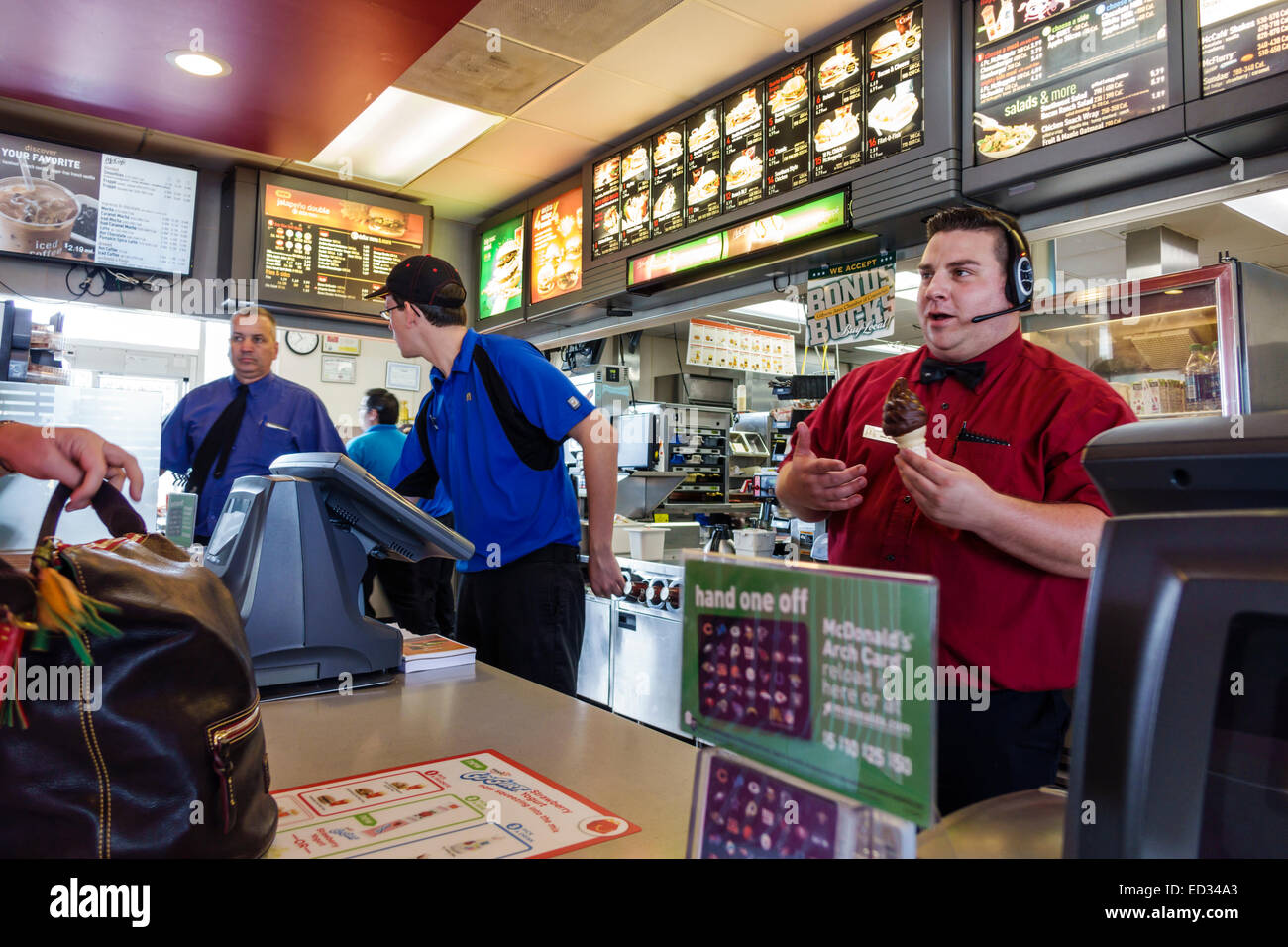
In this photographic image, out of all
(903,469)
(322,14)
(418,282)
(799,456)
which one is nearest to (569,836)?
(903,469)

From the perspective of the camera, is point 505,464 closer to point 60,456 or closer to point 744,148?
point 60,456

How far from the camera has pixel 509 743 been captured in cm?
120

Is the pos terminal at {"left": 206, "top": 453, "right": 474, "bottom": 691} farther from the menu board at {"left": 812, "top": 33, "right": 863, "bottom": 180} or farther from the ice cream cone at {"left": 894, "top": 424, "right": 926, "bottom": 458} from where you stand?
the menu board at {"left": 812, "top": 33, "right": 863, "bottom": 180}

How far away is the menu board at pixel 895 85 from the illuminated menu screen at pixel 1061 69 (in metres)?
0.25

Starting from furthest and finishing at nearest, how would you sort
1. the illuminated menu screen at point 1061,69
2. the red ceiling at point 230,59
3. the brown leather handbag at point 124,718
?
1. the red ceiling at point 230,59
2. the illuminated menu screen at point 1061,69
3. the brown leather handbag at point 124,718

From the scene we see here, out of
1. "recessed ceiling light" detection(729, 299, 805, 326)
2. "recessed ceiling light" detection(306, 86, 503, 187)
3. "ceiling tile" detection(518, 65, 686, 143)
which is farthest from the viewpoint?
"recessed ceiling light" detection(729, 299, 805, 326)

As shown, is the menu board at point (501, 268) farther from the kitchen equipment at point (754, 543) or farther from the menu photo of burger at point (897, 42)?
the menu photo of burger at point (897, 42)

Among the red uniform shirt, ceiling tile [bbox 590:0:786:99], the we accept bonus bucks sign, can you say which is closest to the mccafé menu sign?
ceiling tile [bbox 590:0:786:99]

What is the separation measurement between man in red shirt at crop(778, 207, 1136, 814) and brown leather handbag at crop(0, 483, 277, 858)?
1.01 metres

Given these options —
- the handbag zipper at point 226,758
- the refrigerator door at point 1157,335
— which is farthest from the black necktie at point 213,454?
the refrigerator door at point 1157,335

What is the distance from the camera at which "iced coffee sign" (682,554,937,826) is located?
490 millimetres

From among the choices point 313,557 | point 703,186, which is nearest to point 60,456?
point 313,557

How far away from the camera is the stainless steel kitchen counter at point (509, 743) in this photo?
0.97 meters

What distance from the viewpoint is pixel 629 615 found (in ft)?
14.6
